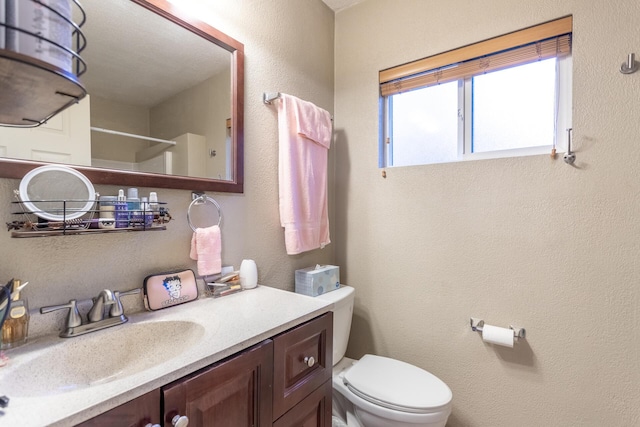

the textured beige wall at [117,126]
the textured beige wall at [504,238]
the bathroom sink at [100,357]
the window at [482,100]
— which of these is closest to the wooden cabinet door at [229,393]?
the bathroom sink at [100,357]

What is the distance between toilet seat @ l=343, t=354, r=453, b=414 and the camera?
1.22 meters

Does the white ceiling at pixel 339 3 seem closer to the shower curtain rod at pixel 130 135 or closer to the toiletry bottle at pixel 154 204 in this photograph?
the shower curtain rod at pixel 130 135

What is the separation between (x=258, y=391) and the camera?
83 cm

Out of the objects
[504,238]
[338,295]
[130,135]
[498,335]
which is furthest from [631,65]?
[130,135]

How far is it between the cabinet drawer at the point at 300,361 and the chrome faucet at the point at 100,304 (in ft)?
1.65

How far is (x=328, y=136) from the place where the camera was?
1717mm

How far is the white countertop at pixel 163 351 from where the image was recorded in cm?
52

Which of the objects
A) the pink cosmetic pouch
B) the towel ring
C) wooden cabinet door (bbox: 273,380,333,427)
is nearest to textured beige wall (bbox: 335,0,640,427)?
wooden cabinet door (bbox: 273,380,333,427)

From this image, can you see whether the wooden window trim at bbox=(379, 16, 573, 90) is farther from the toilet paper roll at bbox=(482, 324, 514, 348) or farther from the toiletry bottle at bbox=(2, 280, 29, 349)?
the toiletry bottle at bbox=(2, 280, 29, 349)

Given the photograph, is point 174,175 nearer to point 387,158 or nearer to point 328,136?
point 328,136

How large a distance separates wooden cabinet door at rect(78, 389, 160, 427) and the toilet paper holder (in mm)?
1392

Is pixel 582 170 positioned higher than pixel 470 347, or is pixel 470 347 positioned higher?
pixel 582 170

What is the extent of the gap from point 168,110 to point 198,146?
0.53 feet

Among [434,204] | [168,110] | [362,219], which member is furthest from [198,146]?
[434,204]
